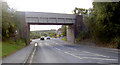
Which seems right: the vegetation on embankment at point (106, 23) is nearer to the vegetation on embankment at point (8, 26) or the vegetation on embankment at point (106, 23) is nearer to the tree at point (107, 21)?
the tree at point (107, 21)

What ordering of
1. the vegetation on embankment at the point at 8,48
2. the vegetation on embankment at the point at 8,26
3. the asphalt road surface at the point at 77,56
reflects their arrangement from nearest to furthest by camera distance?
the asphalt road surface at the point at 77,56 < the vegetation on embankment at the point at 8,48 < the vegetation on embankment at the point at 8,26

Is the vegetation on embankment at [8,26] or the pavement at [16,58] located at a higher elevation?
the vegetation on embankment at [8,26]

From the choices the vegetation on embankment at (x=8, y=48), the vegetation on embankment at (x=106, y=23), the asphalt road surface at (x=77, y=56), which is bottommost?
the asphalt road surface at (x=77, y=56)

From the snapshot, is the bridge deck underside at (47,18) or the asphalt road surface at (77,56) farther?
the bridge deck underside at (47,18)

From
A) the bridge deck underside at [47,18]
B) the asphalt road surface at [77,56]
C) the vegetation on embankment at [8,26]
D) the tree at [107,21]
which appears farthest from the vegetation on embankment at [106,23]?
the vegetation on embankment at [8,26]

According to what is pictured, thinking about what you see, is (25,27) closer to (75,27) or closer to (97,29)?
(75,27)

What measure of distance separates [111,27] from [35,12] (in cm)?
2053

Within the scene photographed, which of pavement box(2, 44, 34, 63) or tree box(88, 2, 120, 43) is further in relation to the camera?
tree box(88, 2, 120, 43)

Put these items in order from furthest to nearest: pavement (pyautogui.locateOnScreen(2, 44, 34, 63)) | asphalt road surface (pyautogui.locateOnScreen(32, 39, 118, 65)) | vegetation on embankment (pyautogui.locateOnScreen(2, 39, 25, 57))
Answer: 1. vegetation on embankment (pyautogui.locateOnScreen(2, 39, 25, 57))
2. asphalt road surface (pyautogui.locateOnScreen(32, 39, 118, 65))
3. pavement (pyautogui.locateOnScreen(2, 44, 34, 63))

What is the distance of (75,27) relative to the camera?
140 ft

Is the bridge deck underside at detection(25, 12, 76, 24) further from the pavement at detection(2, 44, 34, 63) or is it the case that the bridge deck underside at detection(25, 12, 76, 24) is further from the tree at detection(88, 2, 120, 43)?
the pavement at detection(2, 44, 34, 63)

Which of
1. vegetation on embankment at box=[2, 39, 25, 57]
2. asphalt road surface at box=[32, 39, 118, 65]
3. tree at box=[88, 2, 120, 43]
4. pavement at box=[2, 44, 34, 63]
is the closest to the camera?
pavement at box=[2, 44, 34, 63]

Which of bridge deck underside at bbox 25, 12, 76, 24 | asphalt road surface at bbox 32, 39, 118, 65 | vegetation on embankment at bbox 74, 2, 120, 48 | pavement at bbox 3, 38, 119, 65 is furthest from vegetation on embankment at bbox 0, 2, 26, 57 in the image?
vegetation on embankment at bbox 74, 2, 120, 48

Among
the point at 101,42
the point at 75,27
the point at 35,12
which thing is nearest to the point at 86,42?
the point at 101,42
